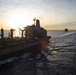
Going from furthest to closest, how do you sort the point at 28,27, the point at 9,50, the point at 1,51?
the point at 28,27 < the point at 9,50 < the point at 1,51

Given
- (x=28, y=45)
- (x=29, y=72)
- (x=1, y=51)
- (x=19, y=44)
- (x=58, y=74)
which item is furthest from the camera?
(x=28, y=45)

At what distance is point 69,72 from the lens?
31578 mm

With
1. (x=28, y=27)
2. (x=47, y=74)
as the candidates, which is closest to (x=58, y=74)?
(x=47, y=74)

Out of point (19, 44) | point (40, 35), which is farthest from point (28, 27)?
point (19, 44)

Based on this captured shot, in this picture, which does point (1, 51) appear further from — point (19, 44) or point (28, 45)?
point (28, 45)

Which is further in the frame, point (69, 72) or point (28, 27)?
point (28, 27)

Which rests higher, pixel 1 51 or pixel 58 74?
pixel 1 51

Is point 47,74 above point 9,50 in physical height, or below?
below

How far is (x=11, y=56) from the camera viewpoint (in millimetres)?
49000

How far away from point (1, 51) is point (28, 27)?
4225cm

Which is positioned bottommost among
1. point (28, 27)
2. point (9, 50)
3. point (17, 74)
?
point (17, 74)

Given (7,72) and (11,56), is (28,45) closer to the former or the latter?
(11,56)

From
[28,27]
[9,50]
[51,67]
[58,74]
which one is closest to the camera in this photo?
[58,74]

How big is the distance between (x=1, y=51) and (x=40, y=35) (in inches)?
1862
